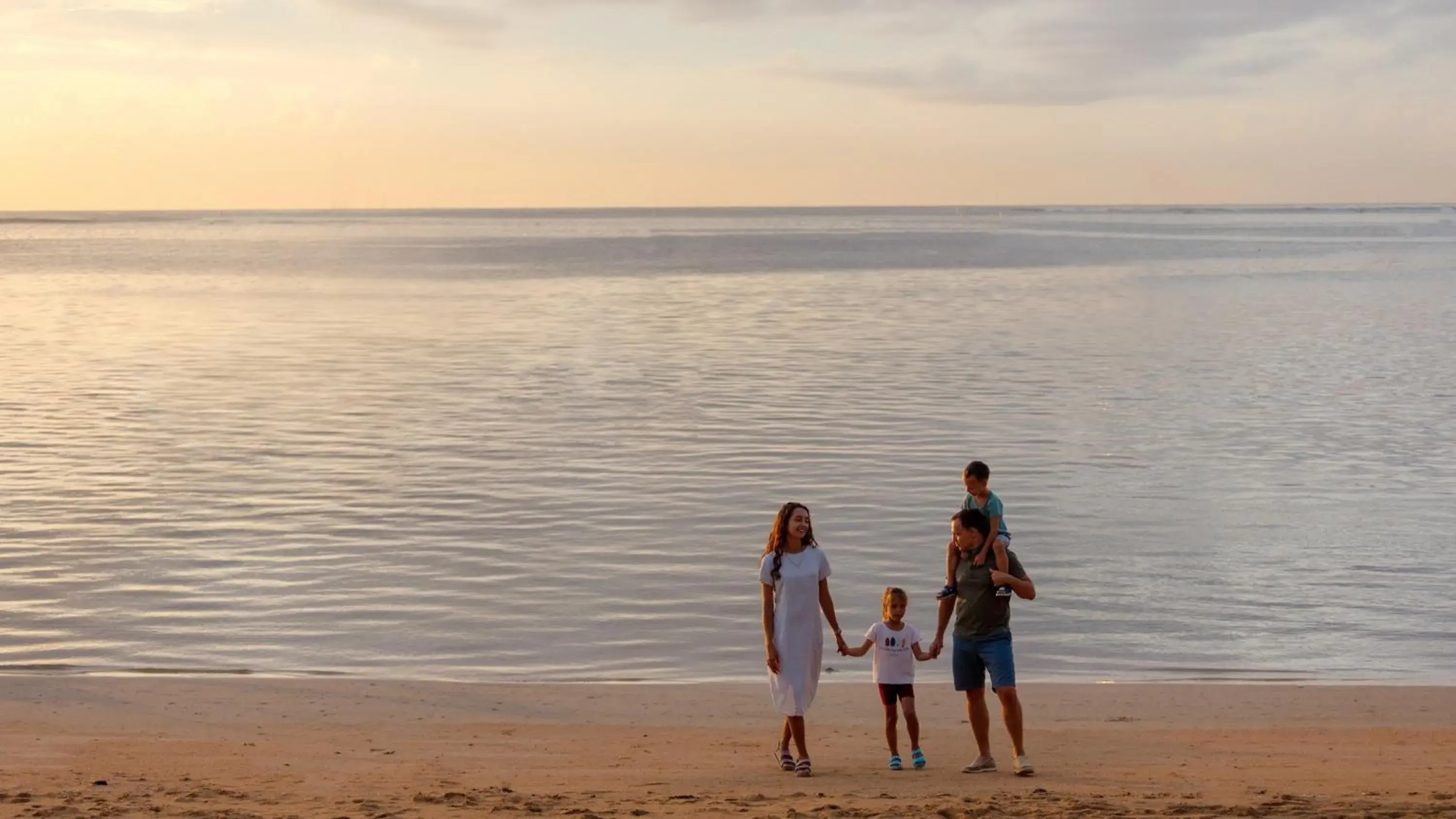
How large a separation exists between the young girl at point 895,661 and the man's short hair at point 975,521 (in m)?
0.62

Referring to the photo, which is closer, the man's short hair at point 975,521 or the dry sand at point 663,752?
the dry sand at point 663,752

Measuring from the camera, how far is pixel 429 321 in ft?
159

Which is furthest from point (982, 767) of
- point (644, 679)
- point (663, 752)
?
point (644, 679)

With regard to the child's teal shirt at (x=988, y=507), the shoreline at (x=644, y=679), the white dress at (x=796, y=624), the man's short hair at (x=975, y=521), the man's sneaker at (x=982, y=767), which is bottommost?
the man's sneaker at (x=982, y=767)

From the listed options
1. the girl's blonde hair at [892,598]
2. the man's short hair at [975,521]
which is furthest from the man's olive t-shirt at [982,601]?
the girl's blonde hair at [892,598]

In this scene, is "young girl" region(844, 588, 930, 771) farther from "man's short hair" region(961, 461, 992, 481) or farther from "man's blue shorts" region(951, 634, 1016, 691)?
"man's short hair" region(961, 461, 992, 481)

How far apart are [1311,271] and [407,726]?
76076 millimetres

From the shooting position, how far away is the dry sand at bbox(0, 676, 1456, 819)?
27.5 ft

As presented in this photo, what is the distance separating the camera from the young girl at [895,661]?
30.7ft

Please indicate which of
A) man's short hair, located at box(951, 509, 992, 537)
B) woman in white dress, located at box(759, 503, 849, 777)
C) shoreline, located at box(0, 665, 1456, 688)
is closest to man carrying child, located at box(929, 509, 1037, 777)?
man's short hair, located at box(951, 509, 992, 537)

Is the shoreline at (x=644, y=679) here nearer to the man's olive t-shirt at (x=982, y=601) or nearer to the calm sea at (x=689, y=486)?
the calm sea at (x=689, y=486)

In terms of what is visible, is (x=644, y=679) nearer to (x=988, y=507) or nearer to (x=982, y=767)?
(x=982, y=767)

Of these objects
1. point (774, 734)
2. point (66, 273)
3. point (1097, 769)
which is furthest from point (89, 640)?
point (66, 273)

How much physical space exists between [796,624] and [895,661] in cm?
68
